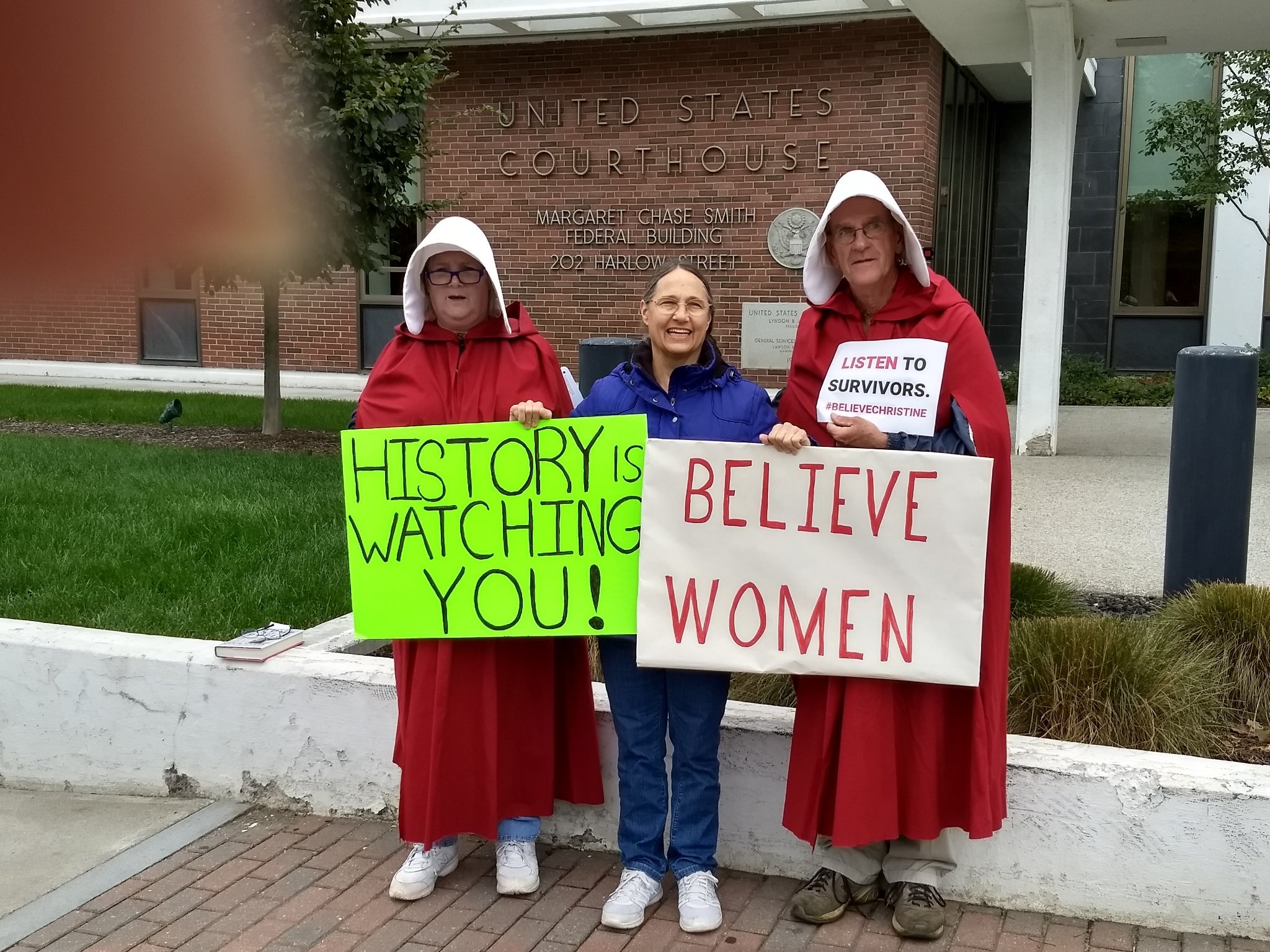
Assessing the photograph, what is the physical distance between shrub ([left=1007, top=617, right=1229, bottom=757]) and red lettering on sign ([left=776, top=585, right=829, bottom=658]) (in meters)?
0.94

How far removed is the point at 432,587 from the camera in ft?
12.5

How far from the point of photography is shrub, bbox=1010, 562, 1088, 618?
5172 millimetres

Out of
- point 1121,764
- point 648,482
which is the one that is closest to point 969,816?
point 1121,764

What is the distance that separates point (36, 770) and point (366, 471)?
73.5 inches

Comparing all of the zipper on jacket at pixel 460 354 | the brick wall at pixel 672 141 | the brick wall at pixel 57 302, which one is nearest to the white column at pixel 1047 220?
the brick wall at pixel 672 141

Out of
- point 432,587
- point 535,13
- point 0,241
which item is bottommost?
point 432,587

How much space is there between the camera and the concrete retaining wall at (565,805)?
347 cm

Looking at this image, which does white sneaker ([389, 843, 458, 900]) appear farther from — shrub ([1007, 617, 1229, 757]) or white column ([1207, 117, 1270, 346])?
white column ([1207, 117, 1270, 346])

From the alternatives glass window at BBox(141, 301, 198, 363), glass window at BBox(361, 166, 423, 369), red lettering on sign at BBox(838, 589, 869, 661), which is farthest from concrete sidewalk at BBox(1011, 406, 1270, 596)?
glass window at BBox(141, 301, 198, 363)

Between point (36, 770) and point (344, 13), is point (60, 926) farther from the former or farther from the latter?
point (344, 13)

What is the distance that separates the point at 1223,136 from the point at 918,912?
557 inches

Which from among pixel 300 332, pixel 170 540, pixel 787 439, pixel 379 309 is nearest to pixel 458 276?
pixel 787 439

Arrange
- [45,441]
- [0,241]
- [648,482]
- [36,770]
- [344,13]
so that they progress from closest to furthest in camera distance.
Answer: [0,241]
[648,482]
[36,770]
[344,13]
[45,441]

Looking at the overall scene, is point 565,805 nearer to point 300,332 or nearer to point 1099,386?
point 300,332
